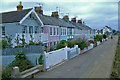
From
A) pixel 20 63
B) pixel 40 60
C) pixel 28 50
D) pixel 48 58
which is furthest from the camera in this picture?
pixel 28 50

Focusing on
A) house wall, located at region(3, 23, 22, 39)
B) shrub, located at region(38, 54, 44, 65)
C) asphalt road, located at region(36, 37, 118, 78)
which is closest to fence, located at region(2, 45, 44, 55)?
shrub, located at region(38, 54, 44, 65)

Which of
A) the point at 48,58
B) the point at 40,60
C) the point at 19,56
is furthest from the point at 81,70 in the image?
the point at 19,56

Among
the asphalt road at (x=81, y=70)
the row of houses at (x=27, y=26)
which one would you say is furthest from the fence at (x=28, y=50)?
the row of houses at (x=27, y=26)

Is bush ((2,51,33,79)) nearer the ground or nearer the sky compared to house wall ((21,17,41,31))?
nearer the ground

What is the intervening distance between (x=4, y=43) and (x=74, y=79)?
8285 millimetres

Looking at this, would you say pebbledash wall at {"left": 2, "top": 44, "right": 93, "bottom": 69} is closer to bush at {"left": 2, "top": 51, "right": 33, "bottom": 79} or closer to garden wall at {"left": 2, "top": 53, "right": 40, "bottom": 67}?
garden wall at {"left": 2, "top": 53, "right": 40, "bottom": 67}

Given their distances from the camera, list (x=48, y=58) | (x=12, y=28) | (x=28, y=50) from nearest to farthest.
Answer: (x=48, y=58) < (x=28, y=50) < (x=12, y=28)

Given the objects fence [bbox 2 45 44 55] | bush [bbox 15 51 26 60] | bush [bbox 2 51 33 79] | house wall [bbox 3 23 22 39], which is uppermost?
house wall [bbox 3 23 22 39]

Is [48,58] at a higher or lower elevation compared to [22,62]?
higher

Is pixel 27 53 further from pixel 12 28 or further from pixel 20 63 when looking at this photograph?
pixel 12 28

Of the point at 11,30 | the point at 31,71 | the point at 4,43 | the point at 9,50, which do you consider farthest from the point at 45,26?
the point at 31,71

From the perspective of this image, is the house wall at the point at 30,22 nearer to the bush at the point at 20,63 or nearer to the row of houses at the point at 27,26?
the row of houses at the point at 27,26

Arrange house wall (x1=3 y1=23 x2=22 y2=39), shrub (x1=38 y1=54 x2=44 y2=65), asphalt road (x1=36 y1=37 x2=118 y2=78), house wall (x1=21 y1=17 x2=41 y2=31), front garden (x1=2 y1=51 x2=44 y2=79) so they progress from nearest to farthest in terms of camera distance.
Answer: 1. asphalt road (x1=36 y1=37 x2=118 y2=78)
2. front garden (x1=2 y1=51 x2=44 y2=79)
3. shrub (x1=38 y1=54 x2=44 y2=65)
4. house wall (x1=3 y1=23 x2=22 y2=39)
5. house wall (x1=21 y1=17 x2=41 y2=31)

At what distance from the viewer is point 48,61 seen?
37.7 ft
